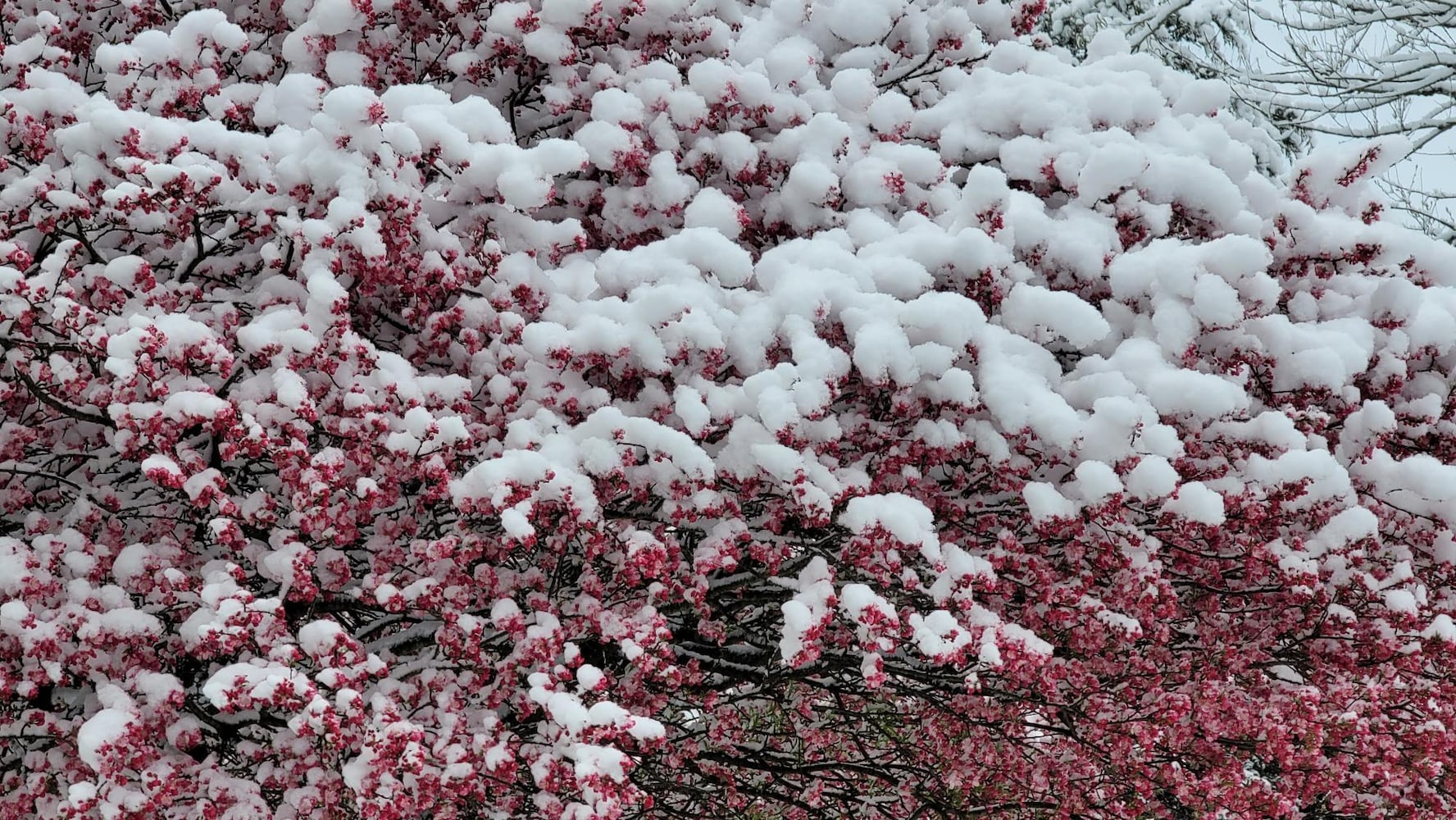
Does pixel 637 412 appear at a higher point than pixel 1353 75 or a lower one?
lower

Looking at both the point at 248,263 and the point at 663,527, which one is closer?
the point at 663,527

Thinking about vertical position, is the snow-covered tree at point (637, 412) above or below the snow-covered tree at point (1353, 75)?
below

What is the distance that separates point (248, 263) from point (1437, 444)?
4.20 m

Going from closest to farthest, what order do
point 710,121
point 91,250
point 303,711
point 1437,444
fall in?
1. point 303,711
2. point 91,250
3. point 1437,444
4. point 710,121

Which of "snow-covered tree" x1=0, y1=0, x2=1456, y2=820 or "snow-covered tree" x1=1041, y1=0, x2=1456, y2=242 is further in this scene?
"snow-covered tree" x1=1041, y1=0, x2=1456, y2=242

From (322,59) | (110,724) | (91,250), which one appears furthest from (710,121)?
(110,724)

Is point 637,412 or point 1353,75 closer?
point 637,412

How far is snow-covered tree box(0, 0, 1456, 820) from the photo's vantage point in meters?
3.09

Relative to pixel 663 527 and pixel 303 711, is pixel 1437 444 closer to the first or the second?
pixel 663 527

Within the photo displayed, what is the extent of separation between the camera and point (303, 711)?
2.80 metres

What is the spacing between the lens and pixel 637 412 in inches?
139

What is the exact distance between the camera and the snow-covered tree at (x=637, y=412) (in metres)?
3.09

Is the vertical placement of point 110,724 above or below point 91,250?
below

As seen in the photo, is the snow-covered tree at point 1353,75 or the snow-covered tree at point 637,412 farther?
the snow-covered tree at point 1353,75
